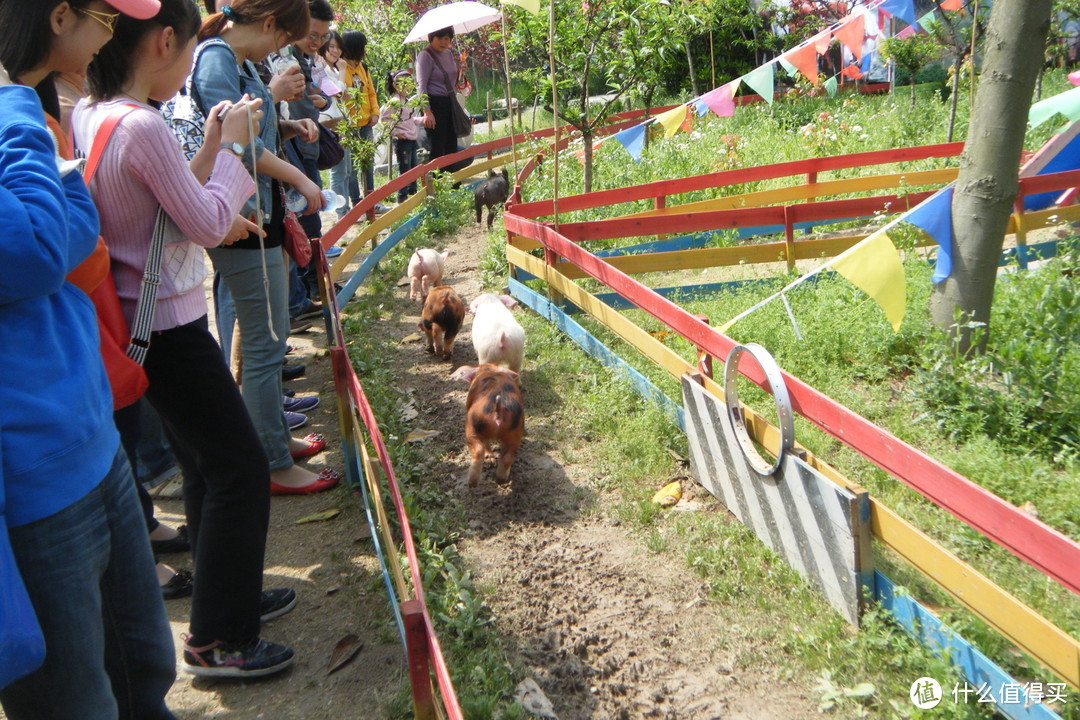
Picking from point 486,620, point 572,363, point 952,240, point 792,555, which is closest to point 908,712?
point 792,555

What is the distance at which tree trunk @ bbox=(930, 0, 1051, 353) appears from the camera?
419 cm

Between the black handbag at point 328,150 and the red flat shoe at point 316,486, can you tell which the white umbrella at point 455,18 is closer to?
the black handbag at point 328,150

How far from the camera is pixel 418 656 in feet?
7.27

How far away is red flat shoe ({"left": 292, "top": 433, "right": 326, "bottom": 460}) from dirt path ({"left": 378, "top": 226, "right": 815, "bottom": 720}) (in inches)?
27.2

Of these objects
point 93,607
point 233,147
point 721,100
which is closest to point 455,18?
point 721,100

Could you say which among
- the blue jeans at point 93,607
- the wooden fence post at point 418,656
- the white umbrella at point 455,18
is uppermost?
the white umbrella at point 455,18

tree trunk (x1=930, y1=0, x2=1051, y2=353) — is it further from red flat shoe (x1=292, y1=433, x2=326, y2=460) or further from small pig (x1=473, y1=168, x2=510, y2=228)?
small pig (x1=473, y1=168, x2=510, y2=228)


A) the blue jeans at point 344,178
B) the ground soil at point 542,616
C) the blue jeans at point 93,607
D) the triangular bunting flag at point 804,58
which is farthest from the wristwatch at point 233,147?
the triangular bunting flag at point 804,58

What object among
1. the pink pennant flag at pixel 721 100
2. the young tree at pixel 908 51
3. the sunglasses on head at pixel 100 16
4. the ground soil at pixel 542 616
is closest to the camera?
the sunglasses on head at pixel 100 16

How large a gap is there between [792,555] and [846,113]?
10.9m

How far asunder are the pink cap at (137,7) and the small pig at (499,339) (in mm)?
3513

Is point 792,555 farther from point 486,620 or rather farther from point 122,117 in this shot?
point 122,117

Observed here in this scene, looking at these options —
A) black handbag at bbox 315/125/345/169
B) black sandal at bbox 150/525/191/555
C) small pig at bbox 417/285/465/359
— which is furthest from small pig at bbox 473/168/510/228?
black sandal at bbox 150/525/191/555

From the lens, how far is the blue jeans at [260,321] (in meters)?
3.70
